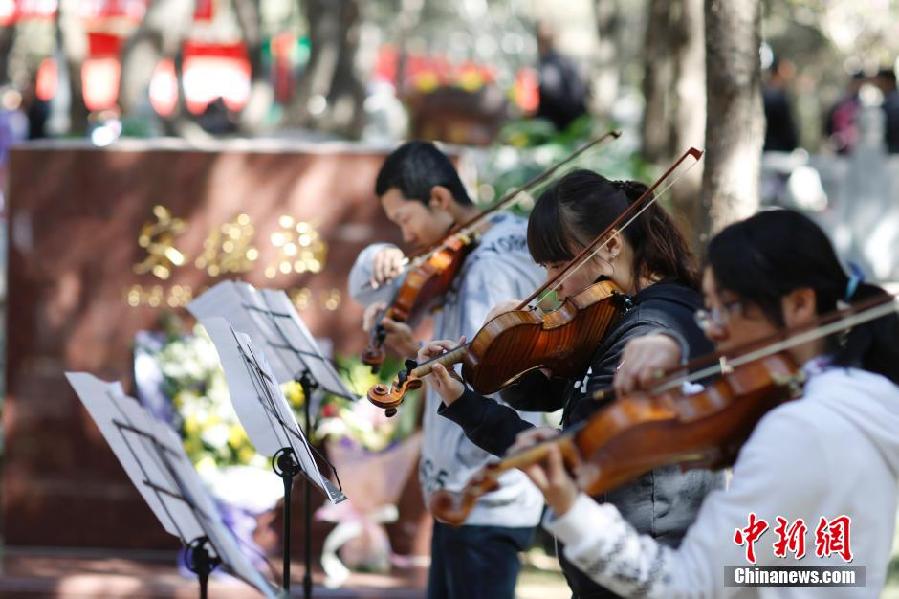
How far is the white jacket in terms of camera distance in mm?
2350

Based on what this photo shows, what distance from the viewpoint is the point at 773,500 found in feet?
7.71

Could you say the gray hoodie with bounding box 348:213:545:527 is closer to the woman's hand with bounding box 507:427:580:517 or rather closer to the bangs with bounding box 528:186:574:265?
the bangs with bounding box 528:186:574:265

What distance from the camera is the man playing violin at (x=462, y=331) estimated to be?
414 centimetres

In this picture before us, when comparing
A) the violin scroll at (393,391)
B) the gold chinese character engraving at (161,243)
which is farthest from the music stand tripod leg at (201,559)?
the gold chinese character engraving at (161,243)

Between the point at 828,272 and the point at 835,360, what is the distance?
16 centimetres

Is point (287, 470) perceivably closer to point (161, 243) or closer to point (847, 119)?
point (161, 243)

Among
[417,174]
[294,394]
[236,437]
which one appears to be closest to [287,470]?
[417,174]

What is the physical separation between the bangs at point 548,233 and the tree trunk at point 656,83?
5.56 metres

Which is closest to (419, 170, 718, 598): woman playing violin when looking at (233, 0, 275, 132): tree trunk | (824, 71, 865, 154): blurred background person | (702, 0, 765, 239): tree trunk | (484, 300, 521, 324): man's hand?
(484, 300, 521, 324): man's hand

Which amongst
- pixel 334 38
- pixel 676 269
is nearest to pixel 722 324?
pixel 676 269

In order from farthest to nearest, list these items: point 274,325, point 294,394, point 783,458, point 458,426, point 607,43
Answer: point 607,43, point 294,394, point 274,325, point 458,426, point 783,458

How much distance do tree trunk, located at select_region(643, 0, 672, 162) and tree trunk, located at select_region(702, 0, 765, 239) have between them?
383cm

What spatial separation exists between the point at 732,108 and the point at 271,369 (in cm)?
209

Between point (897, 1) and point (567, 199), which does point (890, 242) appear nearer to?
point (567, 199)
